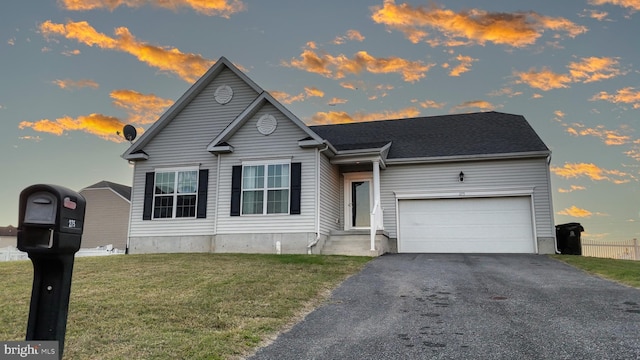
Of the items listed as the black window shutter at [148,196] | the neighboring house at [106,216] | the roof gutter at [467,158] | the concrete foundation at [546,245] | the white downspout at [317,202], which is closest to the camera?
the white downspout at [317,202]

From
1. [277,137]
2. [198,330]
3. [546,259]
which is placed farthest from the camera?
[277,137]

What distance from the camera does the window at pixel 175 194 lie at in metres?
15.3

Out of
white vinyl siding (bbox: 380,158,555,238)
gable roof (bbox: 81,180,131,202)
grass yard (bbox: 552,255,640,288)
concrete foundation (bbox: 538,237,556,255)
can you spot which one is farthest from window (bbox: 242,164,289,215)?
gable roof (bbox: 81,180,131,202)

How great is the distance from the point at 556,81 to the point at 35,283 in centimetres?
1639

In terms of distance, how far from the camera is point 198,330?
18.2ft

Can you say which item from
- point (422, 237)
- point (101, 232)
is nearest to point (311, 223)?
point (422, 237)

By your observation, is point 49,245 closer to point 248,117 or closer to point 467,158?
point 248,117

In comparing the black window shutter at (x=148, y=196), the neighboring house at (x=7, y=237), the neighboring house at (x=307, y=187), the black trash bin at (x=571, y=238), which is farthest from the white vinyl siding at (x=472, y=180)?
the neighboring house at (x=7, y=237)

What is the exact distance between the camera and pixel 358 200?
16.3 metres

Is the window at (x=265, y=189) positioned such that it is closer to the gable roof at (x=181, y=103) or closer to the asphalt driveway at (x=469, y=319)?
the gable roof at (x=181, y=103)

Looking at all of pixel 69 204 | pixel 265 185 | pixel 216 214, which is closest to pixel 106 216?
pixel 216 214

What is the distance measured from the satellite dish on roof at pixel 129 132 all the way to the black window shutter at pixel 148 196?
239 cm

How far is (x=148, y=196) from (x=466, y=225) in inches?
442

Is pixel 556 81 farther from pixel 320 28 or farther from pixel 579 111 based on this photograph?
pixel 320 28
